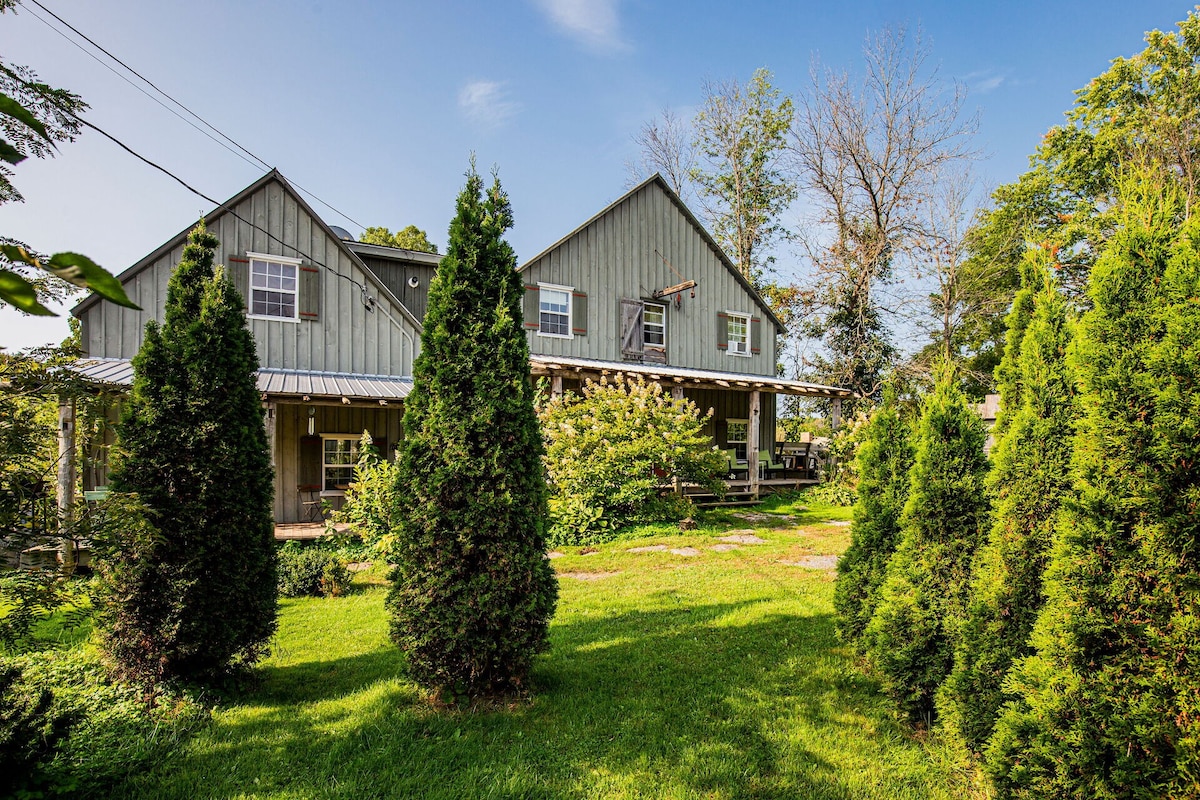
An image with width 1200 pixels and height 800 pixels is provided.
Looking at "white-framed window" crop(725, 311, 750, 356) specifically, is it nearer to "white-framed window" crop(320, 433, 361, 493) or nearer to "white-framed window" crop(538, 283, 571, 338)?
"white-framed window" crop(538, 283, 571, 338)

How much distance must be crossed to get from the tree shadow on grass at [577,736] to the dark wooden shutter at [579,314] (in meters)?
11.3

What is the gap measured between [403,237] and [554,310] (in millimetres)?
15850

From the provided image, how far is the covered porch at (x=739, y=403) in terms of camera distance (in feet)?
44.7

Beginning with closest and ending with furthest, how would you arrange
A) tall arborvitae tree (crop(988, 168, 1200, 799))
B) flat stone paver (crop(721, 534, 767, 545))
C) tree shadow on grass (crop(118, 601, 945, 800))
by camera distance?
tall arborvitae tree (crop(988, 168, 1200, 799)) → tree shadow on grass (crop(118, 601, 945, 800)) → flat stone paver (crop(721, 534, 767, 545))

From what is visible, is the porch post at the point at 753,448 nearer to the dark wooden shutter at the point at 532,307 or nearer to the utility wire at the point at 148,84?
the dark wooden shutter at the point at 532,307

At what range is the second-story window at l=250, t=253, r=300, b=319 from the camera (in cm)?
1172

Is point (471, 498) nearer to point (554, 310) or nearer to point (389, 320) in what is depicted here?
point (389, 320)

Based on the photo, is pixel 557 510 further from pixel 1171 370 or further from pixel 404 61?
pixel 1171 370

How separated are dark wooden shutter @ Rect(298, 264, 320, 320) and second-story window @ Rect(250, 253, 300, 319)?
126 millimetres

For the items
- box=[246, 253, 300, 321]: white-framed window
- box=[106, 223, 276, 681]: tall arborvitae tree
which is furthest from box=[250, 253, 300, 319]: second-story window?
box=[106, 223, 276, 681]: tall arborvitae tree

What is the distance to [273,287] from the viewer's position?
11891 millimetres

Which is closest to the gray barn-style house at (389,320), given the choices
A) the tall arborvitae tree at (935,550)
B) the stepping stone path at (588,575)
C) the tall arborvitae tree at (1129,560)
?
the stepping stone path at (588,575)

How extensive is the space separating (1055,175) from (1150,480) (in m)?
27.7

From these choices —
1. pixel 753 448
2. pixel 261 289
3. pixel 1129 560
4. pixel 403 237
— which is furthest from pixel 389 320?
pixel 403 237
